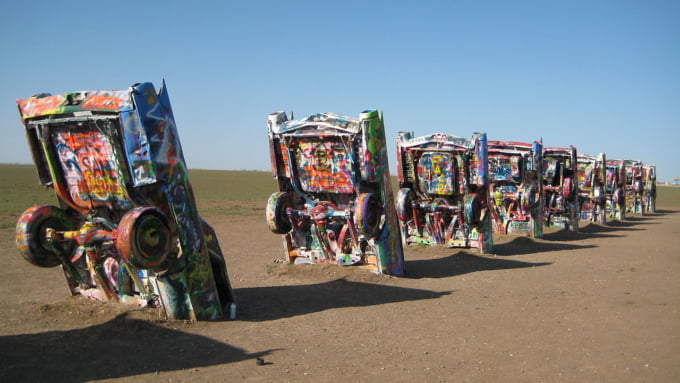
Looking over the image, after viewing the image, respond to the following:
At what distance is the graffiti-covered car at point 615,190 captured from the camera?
81.0 feet

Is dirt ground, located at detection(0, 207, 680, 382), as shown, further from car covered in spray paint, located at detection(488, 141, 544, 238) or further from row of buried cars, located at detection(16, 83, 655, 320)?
car covered in spray paint, located at detection(488, 141, 544, 238)

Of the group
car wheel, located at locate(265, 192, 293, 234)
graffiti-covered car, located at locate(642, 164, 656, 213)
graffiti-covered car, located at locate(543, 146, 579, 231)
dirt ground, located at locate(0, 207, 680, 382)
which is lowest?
graffiti-covered car, located at locate(642, 164, 656, 213)

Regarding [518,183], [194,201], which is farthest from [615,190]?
[194,201]

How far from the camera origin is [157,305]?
7.19 m

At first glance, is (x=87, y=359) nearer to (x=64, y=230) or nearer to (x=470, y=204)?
(x=64, y=230)

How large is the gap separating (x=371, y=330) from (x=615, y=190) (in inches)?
863

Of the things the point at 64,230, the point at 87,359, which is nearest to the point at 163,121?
the point at 64,230

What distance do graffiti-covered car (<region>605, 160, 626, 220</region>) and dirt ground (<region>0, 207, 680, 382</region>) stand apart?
14564 mm

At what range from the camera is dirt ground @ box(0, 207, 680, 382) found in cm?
552

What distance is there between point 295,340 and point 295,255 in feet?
15.4

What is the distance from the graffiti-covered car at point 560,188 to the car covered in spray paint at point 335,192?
10.4 meters

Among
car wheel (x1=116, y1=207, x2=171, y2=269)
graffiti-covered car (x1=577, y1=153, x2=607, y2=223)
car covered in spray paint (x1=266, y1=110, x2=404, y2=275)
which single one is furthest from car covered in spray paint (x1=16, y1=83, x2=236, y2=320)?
graffiti-covered car (x1=577, y1=153, x2=607, y2=223)

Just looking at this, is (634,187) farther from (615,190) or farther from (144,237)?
(144,237)

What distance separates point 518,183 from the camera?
53.0 feet
